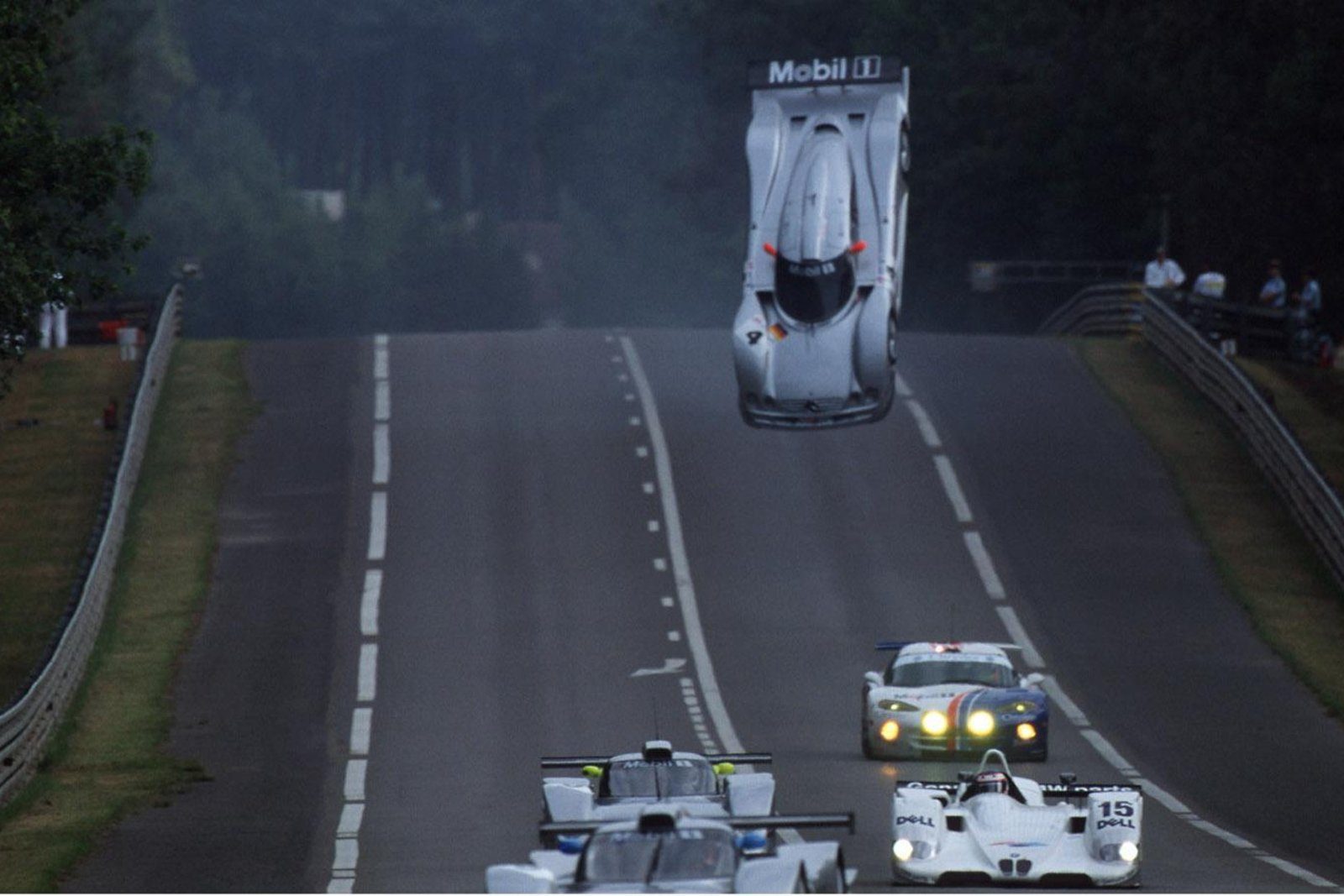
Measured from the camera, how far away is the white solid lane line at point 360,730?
29.9m

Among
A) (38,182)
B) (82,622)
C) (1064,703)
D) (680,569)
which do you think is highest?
(38,182)

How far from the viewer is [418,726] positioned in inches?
1233

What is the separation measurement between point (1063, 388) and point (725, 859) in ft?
120

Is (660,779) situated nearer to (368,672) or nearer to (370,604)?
(368,672)

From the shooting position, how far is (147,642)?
36.4m

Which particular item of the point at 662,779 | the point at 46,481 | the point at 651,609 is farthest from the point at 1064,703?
the point at 46,481

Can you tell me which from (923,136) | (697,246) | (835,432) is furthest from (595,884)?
(697,246)

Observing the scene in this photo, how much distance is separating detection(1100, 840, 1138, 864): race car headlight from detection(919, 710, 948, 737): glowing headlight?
7969 mm

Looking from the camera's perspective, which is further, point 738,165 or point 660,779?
point 738,165

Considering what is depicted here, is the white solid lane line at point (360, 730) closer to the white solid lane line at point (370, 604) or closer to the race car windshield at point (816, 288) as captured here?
the white solid lane line at point (370, 604)

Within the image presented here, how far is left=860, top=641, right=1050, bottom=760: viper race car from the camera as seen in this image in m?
27.5

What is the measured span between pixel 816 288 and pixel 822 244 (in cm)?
68

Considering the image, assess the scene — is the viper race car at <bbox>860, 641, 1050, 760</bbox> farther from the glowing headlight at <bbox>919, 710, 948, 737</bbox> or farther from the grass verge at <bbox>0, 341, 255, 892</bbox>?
the grass verge at <bbox>0, 341, 255, 892</bbox>

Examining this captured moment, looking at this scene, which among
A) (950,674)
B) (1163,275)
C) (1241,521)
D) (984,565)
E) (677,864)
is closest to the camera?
(677,864)
